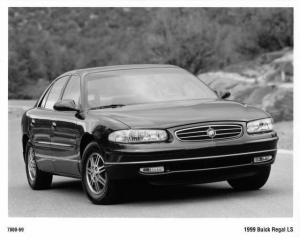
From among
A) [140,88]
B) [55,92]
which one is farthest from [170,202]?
[55,92]

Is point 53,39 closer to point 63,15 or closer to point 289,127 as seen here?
point 63,15

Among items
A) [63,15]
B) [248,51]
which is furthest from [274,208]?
[63,15]

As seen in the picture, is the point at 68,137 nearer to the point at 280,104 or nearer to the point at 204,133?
the point at 204,133

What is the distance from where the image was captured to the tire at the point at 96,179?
10188mm

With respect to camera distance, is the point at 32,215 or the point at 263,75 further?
the point at 263,75

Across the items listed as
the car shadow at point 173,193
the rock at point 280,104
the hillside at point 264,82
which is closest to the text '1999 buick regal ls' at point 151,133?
the car shadow at point 173,193

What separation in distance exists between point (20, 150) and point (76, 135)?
10227 mm

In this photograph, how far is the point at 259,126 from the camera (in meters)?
10.4

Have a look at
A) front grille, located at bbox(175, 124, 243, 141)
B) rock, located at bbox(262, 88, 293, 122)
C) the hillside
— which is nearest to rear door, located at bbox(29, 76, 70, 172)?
front grille, located at bbox(175, 124, 243, 141)

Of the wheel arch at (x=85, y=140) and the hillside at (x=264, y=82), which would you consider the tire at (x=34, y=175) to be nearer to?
the wheel arch at (x=85, y=140)

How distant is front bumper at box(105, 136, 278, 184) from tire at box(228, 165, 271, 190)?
0.93 m

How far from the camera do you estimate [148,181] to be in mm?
9945
